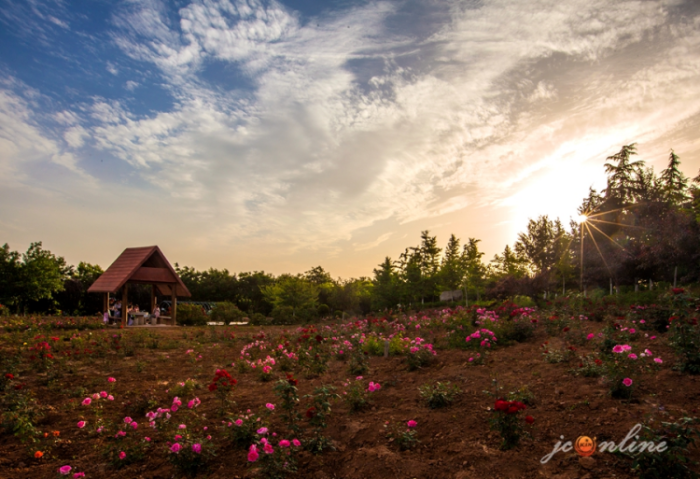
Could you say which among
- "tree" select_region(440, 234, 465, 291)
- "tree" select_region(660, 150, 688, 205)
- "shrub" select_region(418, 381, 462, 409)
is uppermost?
"tree" select_region(660, 150, 688, 205)

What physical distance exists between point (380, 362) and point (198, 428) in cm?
402

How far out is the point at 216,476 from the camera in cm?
362

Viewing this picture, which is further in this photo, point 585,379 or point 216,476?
point 585,379

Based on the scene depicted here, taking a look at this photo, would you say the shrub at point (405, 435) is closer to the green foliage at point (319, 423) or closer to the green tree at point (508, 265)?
the green foliage at point (319, 423)

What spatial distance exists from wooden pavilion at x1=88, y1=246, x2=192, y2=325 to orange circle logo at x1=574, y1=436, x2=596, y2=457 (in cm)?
1820

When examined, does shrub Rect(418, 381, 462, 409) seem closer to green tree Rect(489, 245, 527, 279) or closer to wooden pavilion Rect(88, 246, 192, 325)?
wooden pavilion Rect(88, 246, 192, 325)

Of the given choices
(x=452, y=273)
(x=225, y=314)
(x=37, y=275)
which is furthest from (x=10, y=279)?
(x=452, y=273)

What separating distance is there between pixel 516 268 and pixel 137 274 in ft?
102

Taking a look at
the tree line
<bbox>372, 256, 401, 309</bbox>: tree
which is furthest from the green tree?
<bbox>372, 256, 401, 309</bbox>: tree

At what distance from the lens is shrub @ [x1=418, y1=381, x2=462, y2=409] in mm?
4691

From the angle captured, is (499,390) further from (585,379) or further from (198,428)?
(198,428)

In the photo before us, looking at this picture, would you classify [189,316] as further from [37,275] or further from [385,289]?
[385,289]

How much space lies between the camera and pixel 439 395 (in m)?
4.71

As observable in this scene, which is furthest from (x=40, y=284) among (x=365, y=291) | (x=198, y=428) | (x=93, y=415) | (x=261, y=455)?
(x=365, y=291)
